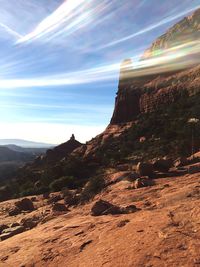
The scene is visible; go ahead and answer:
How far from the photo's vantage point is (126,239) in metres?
11.0

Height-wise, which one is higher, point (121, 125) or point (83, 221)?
point (121, 125)

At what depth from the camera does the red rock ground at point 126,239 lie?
9.64m

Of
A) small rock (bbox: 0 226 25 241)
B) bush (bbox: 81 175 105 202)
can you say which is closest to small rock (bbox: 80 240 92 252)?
small rock (bbox: 0 226 25 241)

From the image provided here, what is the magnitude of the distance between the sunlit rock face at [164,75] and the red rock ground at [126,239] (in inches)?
2838

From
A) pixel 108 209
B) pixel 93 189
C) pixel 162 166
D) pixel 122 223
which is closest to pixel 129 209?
pixel 108 209

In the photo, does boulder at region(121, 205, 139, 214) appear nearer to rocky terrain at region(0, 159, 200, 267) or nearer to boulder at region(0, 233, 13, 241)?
rocky terrain at region(0, 159, 200, 267)

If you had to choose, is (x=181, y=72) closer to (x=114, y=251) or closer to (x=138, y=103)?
(x=138, y=103)

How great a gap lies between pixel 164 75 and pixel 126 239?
100420 mm

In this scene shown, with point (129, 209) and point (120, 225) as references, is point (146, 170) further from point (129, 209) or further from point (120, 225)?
point (120, 225)

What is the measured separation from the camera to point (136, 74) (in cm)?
12306

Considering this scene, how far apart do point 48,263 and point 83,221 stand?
3422 millimetres

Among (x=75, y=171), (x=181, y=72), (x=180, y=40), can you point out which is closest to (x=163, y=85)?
(x=181, y=72)

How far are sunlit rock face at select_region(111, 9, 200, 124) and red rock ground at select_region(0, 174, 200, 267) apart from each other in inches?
2838

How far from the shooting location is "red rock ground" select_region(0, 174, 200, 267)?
9641mm
